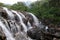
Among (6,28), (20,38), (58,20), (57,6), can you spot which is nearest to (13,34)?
(6,28)

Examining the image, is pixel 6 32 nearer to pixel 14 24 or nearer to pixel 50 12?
pixel 14 24

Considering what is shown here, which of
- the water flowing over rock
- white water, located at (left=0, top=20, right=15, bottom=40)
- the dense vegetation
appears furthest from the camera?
the dense vegetation

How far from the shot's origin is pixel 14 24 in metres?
19.8

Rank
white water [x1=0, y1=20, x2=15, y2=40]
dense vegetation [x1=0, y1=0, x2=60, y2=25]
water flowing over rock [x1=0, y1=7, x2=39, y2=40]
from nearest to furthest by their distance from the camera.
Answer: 1. water flowing over rock [x1=0, y1=7, x2=39, y2=40]
2. white water [x1=0, y1=20, x2=15, y2=40]
3. dense vegetation [x1=0, y1=0, x2=60, y2=25]

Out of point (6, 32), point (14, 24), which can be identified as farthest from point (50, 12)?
point (6, 32)

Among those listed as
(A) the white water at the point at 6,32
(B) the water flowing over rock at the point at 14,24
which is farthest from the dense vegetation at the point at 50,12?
(A) the white water at the point at 6,32

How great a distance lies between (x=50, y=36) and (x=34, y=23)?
623cm

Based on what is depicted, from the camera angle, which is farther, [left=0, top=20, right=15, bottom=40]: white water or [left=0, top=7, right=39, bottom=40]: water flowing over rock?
[left=0, top=20, right=15, bottom=40]: white water

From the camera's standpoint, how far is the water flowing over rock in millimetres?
17125

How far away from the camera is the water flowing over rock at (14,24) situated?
17.1 meters

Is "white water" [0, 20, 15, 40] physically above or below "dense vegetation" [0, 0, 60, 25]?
above

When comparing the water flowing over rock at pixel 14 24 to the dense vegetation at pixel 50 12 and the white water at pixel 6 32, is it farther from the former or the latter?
the dense vegetation at pixel 50 12

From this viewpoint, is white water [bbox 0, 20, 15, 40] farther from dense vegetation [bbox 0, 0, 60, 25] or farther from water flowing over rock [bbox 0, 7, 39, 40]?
dense vegetation [bbox 0, 0, 60, 25]

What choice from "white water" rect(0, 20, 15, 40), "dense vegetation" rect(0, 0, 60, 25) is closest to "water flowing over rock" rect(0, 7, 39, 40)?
"white water" rect(0, 20, 15, 40)
